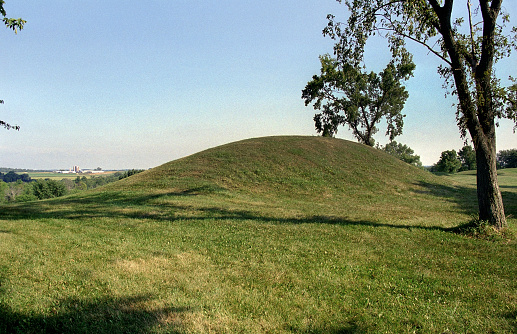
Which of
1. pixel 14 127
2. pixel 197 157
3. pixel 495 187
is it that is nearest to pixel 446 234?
pixel 495 187

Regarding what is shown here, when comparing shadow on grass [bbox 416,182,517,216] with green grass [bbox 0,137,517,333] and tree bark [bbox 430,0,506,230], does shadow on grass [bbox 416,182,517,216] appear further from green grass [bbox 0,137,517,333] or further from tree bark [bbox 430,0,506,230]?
tree bark [bbox 430,0,506,230]

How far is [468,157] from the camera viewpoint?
296 ft

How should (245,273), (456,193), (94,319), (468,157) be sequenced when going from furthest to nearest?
(468,157) → (456,193) → (245,273) → (94,319)

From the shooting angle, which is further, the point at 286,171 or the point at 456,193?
the point at 286,171

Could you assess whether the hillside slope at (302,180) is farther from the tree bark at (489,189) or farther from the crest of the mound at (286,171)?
the tree bark at (489,189)

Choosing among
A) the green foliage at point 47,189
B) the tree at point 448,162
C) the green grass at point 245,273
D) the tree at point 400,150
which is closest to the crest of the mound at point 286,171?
the green grass at point 245,273

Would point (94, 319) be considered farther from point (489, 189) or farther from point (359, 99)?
point (359, 99)

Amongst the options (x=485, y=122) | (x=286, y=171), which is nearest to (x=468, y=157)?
(x=286, y=171)

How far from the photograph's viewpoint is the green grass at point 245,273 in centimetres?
452

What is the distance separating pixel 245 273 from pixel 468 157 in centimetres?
10662

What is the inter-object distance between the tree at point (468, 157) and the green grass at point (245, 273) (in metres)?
91.5

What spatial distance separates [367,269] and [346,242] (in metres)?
2.34

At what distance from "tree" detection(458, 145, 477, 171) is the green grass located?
300ft

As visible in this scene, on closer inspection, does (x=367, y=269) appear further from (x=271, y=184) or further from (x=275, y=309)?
(x=271, y=184)
